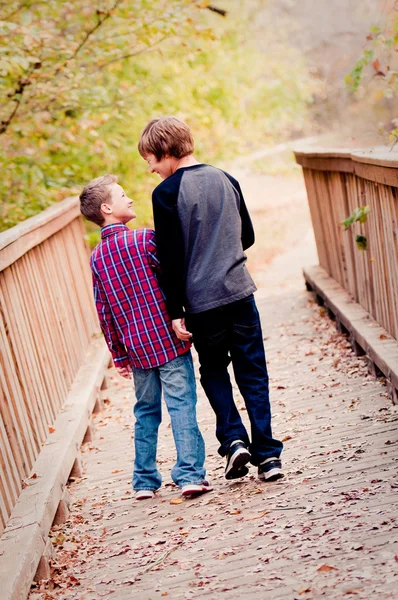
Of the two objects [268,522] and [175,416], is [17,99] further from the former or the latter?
[268,522]

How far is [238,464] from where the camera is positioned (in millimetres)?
4262

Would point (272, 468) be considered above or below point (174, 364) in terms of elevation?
below

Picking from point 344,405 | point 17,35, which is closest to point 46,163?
point 17,35

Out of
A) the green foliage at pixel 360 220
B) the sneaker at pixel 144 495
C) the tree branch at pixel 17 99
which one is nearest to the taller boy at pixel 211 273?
the sneaker at pixel 144 495

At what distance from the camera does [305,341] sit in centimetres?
791

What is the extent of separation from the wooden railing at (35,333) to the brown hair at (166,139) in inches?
45.6

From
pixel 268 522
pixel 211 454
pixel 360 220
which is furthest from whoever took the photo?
pixel 360 220

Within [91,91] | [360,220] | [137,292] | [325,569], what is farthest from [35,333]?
[91,91]

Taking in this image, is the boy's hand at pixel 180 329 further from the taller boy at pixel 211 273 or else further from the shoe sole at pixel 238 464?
the shoe sole at pixel 238 464

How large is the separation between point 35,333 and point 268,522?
246 cm

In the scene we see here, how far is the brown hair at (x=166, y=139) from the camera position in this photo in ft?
13.6

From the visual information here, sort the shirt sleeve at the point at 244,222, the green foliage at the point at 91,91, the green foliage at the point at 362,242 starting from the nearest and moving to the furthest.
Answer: the shirt sleeve at the point at 244,222 < the green foliage at the point at 362,242 < the green foliage at the point at 91,91

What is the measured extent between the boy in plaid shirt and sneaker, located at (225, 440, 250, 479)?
0.21 metres

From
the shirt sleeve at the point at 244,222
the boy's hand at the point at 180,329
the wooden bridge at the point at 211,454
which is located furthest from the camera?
the shirt sleeve at the point at 244,222
